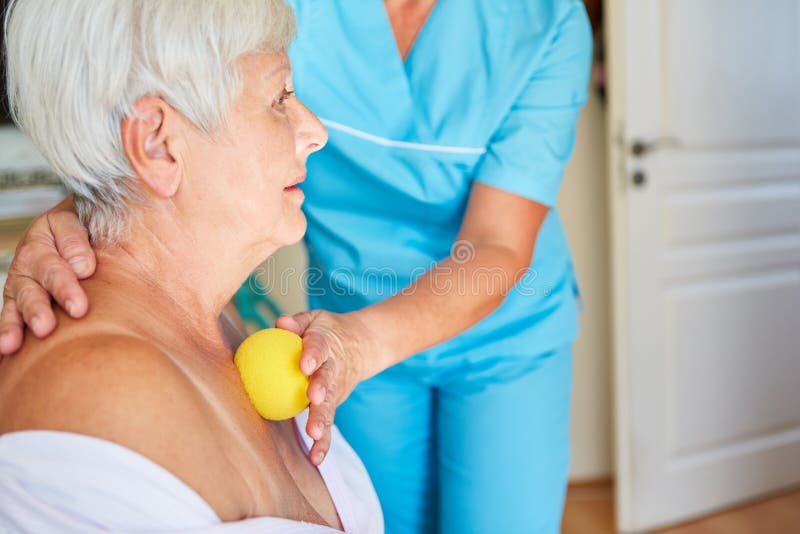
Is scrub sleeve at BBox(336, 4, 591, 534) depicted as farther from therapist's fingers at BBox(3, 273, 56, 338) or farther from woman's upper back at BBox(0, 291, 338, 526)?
therapist's fingers at BBox(3, 273, 56, 338)

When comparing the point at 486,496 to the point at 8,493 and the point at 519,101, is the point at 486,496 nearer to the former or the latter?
the point at 519,101

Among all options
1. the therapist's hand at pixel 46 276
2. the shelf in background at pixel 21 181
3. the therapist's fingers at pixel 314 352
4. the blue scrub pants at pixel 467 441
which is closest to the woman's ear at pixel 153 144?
the therapist's hand at pixel 46 276

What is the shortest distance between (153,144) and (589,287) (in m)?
2.23

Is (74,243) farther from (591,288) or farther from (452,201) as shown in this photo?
(591,288)

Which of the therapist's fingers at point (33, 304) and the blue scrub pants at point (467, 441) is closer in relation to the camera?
the therapist's fingers at point (33, 304)

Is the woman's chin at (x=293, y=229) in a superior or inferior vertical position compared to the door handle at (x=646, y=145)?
superior

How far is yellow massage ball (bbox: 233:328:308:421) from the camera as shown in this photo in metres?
0.87

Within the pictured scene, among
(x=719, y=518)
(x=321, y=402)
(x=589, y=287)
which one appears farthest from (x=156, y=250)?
(x=719, y=518)

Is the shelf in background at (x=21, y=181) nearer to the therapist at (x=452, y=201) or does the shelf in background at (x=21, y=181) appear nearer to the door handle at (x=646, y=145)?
the therapist at (x=452, y=201)

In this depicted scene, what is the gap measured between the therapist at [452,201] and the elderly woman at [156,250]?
1.06 feet

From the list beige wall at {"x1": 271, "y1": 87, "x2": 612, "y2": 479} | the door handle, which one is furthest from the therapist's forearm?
beige wall at {"x1": 271, "y1": 87, "x2": 612, "y2": 479}

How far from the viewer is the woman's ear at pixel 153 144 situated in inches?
32.3

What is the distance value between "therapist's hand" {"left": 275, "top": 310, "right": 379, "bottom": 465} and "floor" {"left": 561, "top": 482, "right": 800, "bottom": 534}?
1.91 m

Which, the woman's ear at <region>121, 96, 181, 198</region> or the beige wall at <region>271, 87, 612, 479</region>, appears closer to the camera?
the woman's ear at <region>121, 96, 181, 198</region>
